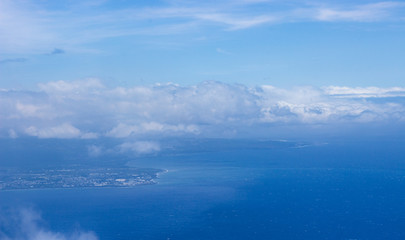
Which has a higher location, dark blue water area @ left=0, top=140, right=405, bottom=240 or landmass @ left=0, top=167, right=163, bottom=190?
landmass @ left=0, top=167, right=163, bottom=190

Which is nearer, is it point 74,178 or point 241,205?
point 241,205

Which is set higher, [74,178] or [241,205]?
[74,178]

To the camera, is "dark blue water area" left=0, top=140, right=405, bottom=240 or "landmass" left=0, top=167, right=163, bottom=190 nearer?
"dark blue water area" left=0, top=140, right=405, bottom=240

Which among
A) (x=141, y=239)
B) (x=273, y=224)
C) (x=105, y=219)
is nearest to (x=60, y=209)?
(x=105, y=219)

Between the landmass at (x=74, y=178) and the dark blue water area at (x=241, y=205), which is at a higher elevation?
the landmass at (x=74, y=178)

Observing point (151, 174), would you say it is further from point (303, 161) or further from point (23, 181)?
point (303, 161)
